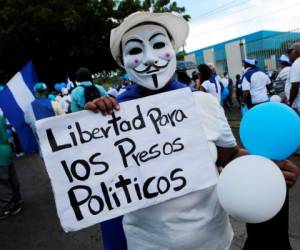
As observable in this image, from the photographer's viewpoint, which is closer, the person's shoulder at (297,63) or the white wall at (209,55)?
the person's shoulder at (297,63)

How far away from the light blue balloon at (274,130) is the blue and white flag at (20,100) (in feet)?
11.8

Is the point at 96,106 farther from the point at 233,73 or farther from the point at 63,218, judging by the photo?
the point at 233,73

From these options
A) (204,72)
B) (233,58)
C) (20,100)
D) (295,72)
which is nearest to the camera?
(20,100)

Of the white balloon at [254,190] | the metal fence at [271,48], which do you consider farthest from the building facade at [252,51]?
the white balloon at [254,190]

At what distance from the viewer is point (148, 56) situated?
68.2 inches

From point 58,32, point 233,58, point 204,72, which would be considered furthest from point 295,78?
point 233,58

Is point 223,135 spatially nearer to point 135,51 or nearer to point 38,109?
point 135,51

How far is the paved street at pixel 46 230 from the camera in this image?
358 cm

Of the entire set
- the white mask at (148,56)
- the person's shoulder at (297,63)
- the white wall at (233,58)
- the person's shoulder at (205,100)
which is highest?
the white mask at (148,56)

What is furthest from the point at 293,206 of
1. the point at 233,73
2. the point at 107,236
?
the point at 233,73

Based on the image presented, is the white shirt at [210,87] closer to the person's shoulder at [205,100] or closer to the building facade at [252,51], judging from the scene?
the person's shoulder at [205,100]

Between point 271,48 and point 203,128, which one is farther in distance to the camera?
point 271,48

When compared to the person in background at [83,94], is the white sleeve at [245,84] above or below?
below

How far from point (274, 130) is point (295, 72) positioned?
421 cm
